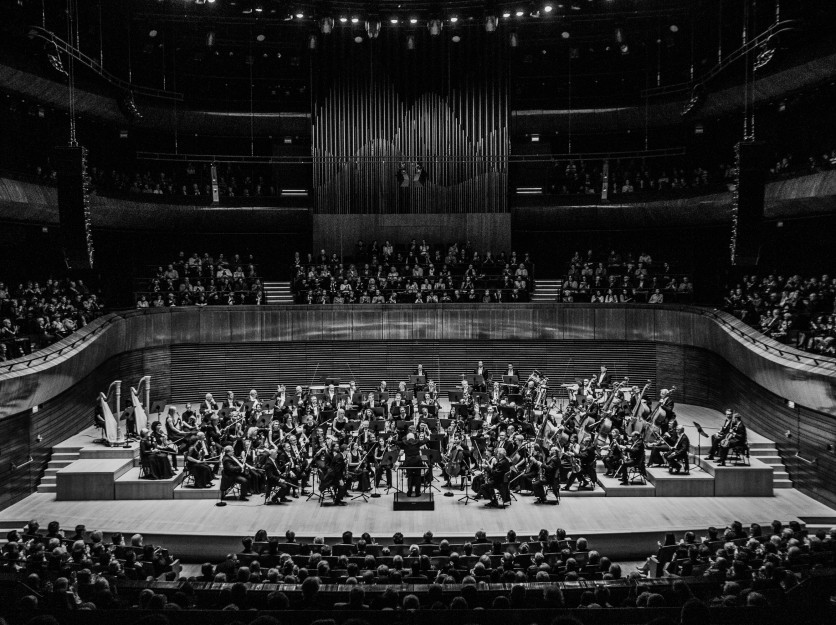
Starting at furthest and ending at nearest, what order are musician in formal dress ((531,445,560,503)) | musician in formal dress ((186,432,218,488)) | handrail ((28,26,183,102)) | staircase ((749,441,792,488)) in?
1. handrail ((28,26,183,102))
2. staircase ((749,441,792,488))
3. musician in formal dress ((186,432,218,488))
4. musician in formal dress ((531,445,560,503))

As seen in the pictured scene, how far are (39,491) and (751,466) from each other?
14195mm

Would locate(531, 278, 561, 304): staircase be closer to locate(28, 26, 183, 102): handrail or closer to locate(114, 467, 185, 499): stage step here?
locate(114, 467, 185, 499): stage step

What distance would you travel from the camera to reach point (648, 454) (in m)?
16.6

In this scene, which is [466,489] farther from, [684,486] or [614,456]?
[684,486]

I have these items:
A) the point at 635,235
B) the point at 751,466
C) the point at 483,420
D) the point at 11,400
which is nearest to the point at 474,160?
the point at 635,235

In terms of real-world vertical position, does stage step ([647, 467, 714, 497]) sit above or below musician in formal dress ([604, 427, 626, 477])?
below

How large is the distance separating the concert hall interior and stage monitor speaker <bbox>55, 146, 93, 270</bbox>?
50 mm

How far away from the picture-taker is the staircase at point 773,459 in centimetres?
1527

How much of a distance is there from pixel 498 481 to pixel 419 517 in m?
1.67

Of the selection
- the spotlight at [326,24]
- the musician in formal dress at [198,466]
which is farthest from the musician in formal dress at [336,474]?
the spotlight at [326,24]

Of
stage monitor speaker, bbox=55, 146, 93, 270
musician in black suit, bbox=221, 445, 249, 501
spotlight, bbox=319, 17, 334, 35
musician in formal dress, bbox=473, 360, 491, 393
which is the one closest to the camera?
stage monitor speaker, bbox=55, 146, 93, 270

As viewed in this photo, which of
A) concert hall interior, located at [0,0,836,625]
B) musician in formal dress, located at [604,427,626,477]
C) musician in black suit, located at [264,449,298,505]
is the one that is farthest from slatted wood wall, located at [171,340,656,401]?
musician in black suit, located at [264,449,298,505]

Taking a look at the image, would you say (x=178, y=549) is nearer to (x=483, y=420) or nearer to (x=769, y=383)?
(x=483, y=420)

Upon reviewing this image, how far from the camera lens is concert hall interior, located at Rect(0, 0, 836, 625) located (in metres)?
12.2
